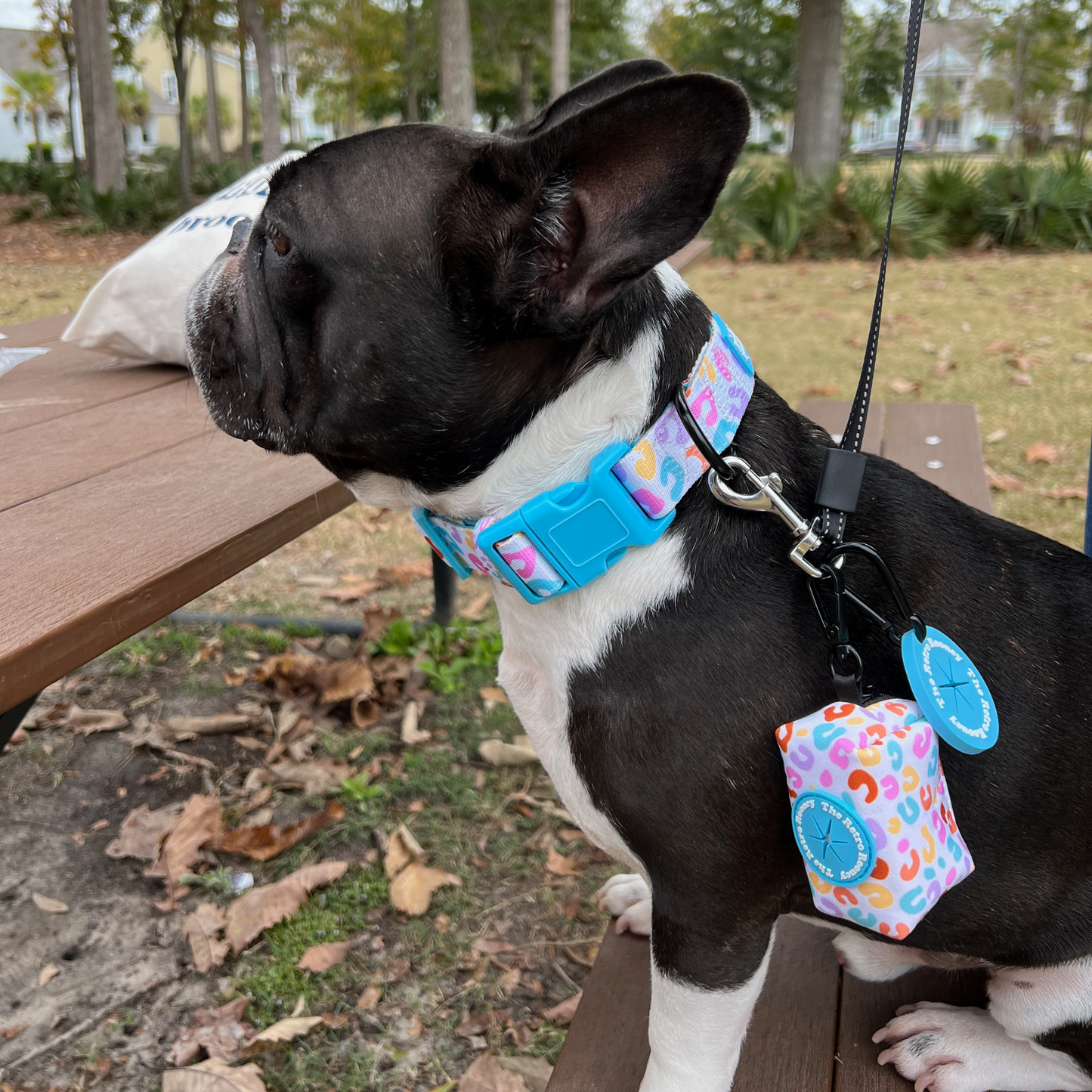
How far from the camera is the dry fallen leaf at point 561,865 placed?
2.84 m

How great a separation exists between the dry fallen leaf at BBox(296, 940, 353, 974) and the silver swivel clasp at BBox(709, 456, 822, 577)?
1662 millimetres

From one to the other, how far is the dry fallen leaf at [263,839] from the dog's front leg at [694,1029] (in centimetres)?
155

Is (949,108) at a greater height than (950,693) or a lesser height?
greater

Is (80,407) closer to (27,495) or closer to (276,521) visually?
(27,495)

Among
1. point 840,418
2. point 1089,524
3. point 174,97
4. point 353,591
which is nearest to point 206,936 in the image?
point 353,591

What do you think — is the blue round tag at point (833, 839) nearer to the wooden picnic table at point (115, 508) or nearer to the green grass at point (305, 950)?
the wooden picnic table at point (115, 508)

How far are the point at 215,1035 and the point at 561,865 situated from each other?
101 cm

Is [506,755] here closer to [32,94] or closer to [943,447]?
[943,447]

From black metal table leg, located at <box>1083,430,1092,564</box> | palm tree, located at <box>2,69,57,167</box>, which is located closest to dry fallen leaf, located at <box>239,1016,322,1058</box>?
black metal table leg, located at <box>1083,430,1092,564</box>

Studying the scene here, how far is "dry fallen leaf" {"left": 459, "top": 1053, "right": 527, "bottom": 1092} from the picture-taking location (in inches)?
84.0

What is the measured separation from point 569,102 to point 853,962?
167 centimetres

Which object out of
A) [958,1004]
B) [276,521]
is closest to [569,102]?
[276,521]

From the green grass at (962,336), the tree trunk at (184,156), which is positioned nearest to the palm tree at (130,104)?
the tree trunk at (184,156)

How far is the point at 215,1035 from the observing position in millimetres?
2275
